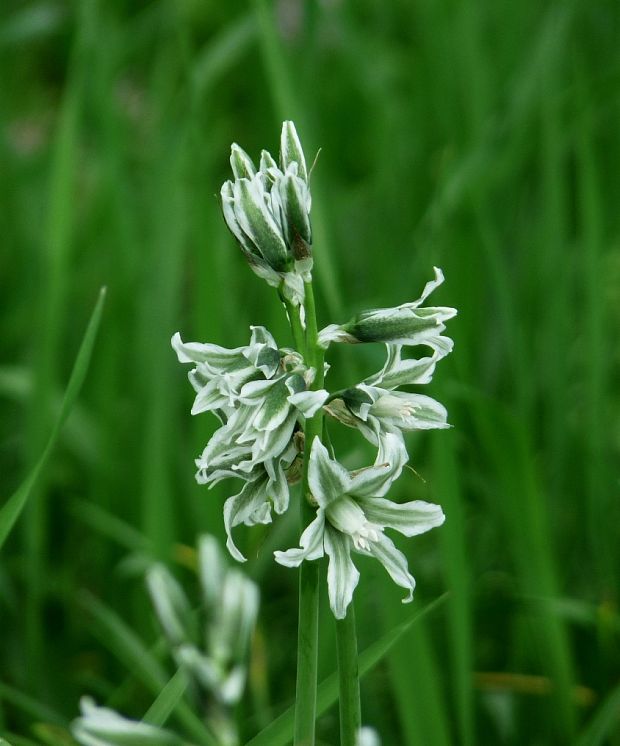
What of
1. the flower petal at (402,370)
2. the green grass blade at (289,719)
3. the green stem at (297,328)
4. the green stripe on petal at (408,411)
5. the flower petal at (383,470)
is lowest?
the green grass blade at (289,719)

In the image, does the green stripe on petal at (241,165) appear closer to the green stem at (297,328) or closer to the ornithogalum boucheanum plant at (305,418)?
the ornithogalum boucheanum plant at (305,418)

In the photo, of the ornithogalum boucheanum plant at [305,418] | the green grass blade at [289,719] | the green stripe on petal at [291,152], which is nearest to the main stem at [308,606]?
the ornithogalum boucheanum plant at [305,418]


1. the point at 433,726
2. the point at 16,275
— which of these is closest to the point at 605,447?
the point at 433,726

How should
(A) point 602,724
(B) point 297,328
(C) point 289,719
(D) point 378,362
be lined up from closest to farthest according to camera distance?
(B) point 297,328, (C) point 289,719, (A) point 602,724, (D) point 378,362

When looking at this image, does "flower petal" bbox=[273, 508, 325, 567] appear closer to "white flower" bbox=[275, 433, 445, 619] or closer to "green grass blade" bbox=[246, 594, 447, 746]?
"white flower" bbox=[275, 433, 445, 619]

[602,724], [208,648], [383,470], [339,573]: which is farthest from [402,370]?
[602,724]

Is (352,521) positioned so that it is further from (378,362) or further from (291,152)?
(378,362)

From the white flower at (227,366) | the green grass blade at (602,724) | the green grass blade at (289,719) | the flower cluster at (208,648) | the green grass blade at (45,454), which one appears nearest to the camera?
the flower cluster at (208,648)
